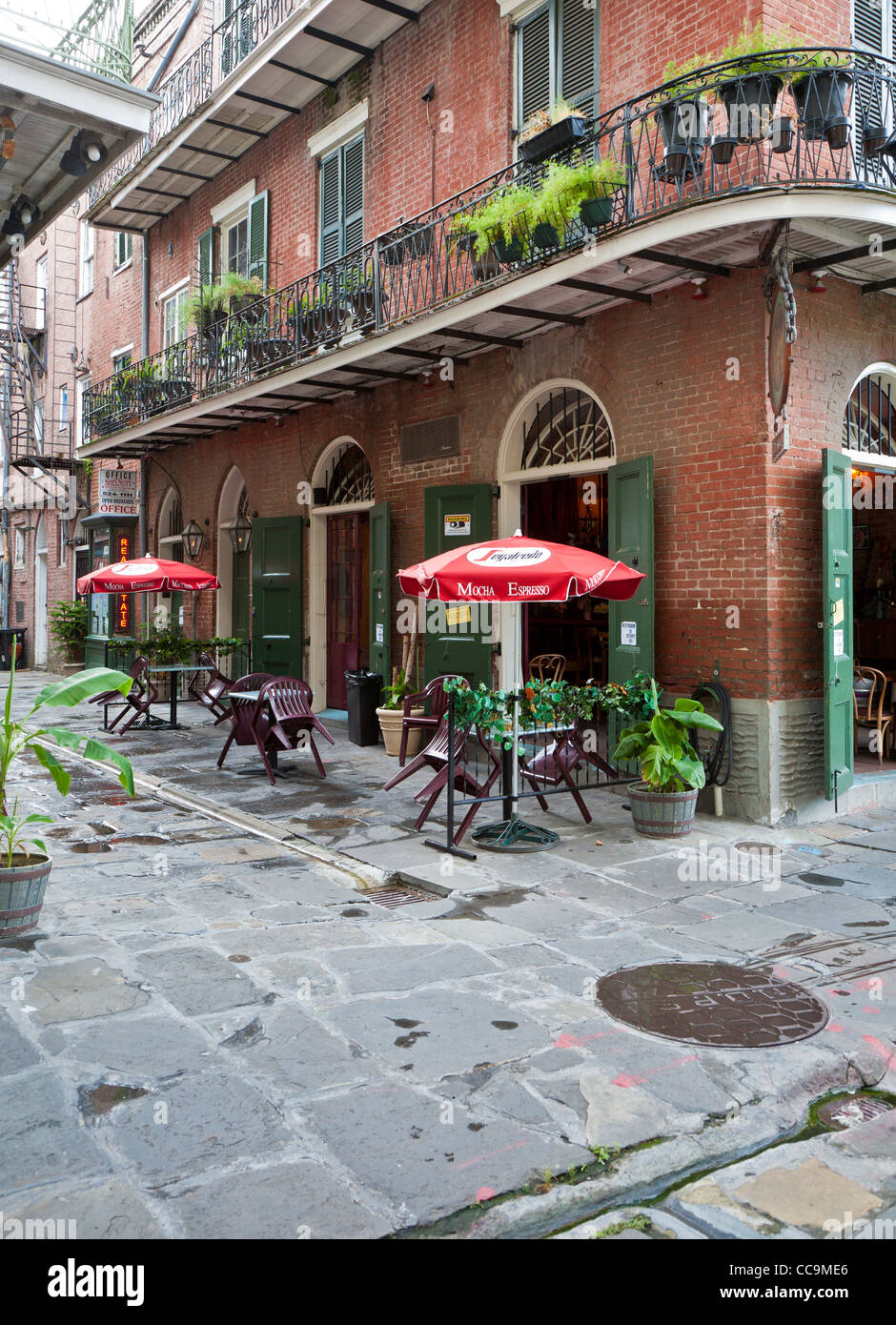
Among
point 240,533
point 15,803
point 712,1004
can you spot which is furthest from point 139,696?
point 712,1004

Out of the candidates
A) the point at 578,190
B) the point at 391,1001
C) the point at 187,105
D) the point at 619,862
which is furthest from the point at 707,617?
the point at 187,105

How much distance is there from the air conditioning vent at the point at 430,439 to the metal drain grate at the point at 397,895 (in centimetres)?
617

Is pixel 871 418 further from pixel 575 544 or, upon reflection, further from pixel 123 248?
pixel 123 248

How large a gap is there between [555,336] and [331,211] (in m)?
5.39

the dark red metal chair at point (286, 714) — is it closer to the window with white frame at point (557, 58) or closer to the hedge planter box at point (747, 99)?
the hedge planter box at point (747, 99)

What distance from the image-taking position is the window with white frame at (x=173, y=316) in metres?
17.8

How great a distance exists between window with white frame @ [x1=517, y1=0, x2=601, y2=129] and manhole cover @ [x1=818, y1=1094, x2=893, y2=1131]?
8.80 m

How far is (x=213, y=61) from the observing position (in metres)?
15.3

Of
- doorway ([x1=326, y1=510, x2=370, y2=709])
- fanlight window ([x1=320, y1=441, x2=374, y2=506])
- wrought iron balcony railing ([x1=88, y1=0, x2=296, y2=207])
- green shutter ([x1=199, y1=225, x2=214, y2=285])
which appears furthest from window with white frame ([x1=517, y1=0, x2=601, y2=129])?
green shutter ([x1=199, y1=225, x2=214, y2=285])

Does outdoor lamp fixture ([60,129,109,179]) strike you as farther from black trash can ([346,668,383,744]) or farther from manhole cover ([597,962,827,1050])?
black trash can ([346,668,383,744])

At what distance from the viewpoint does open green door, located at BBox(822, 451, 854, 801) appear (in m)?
8.02

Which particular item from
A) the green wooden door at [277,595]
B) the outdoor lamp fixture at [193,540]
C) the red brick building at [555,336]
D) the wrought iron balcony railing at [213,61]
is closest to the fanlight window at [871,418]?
the red brick building at [555,336]

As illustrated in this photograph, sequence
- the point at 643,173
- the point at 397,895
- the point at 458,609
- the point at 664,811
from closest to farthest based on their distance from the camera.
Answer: the point at 397,895 < the point at 664,811 < the point at 643,173 < the point at 458,609
